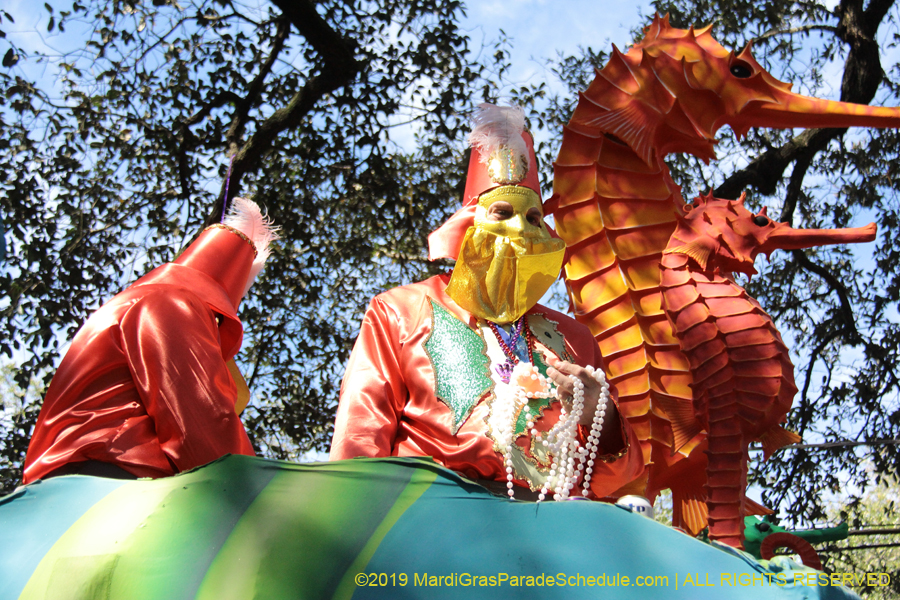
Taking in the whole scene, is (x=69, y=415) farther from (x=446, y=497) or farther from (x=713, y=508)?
(x=713, y=508)

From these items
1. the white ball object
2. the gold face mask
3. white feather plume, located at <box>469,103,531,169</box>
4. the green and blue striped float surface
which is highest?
white feather plume, located at <box>469,103,531,169</box>

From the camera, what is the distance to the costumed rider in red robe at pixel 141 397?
2205 mm

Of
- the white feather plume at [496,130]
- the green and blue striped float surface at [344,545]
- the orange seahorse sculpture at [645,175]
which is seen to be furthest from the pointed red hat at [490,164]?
the green and blue striped float surface at [344,545]

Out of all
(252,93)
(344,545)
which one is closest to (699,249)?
(344,545)

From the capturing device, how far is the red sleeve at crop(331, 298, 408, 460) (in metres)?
2.43

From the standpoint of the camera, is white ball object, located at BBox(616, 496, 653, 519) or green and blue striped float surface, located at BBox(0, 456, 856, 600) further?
white ball object, located at BBox(616, 496, 653, 519)

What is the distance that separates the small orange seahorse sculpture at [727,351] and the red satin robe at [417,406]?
560 mm

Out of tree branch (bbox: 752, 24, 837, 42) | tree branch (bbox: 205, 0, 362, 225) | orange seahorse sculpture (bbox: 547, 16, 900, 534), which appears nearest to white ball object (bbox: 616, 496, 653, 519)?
A: orange seahorse sculpture (bbox: 547, 16, 900, 534)

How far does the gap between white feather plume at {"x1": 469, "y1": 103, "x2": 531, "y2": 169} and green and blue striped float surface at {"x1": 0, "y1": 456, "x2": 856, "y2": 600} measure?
1547 millimetres

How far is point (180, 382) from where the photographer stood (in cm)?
235

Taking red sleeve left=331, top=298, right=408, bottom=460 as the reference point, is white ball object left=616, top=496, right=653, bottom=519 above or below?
below

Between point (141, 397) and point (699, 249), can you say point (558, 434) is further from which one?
point (699, 249)

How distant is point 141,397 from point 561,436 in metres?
1.18

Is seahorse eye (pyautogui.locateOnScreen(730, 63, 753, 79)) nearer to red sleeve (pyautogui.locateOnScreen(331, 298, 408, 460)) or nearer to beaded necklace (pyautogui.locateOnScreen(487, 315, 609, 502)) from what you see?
beaded necklace (pyautogui.locateOnScreen(487, 315, 609, 502))
